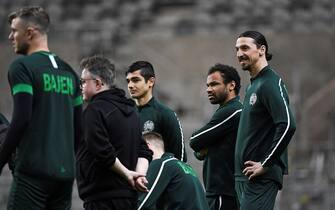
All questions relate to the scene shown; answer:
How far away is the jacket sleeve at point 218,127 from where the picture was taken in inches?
399

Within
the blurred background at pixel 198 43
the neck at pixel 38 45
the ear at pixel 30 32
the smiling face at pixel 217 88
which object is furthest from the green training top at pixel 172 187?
the blurred background at pixel 198 43

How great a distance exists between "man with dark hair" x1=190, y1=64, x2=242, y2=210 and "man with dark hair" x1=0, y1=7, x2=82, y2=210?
248 cm

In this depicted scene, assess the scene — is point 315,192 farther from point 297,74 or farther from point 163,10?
point 163,10

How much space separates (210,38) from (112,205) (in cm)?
1682

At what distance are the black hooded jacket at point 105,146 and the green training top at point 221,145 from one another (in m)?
1.86

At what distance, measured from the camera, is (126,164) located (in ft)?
27.2

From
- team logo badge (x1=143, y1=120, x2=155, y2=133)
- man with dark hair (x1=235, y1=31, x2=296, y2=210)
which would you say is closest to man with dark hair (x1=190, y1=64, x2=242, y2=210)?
team logo badge (x1=143, y1=120, x2=155, y2=133)

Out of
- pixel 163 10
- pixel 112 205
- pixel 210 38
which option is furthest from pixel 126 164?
pixel 163 10

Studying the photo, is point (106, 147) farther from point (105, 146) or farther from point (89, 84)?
point (89, 84)

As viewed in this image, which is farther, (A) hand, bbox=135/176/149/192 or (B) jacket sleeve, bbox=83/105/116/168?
(A) hand, bbox=135/176/149/192

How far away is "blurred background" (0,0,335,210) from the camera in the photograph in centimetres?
2219

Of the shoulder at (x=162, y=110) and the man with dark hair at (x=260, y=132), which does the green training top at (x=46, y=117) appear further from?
the shoulder at (x=162, y=110)

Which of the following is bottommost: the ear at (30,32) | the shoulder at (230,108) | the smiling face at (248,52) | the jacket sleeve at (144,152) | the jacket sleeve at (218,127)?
the jacket sleeve at (144,152)

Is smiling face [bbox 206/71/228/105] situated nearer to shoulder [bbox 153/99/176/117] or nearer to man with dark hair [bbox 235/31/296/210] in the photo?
shoulder [bbox 153/99/176/117]
